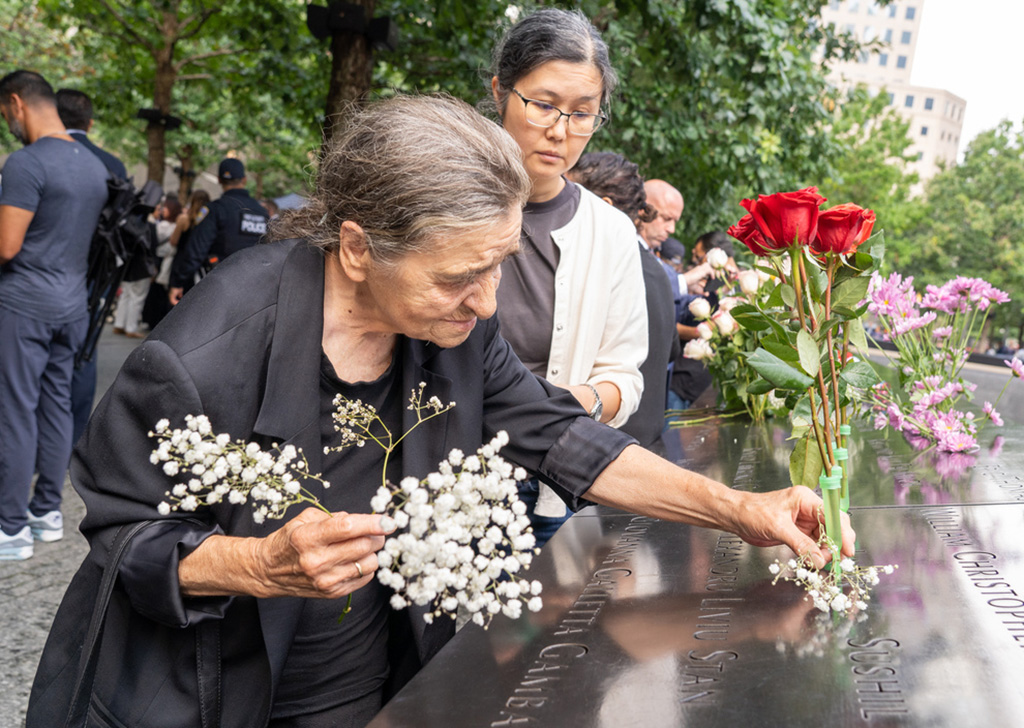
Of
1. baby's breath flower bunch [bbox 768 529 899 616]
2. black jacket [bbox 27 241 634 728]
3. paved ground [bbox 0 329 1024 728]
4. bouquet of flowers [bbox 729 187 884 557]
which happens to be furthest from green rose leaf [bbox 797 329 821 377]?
paved ground [bbox 0 329 1024 728]

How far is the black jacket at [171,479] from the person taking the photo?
62.8 inches

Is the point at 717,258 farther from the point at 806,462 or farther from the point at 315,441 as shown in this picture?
the point at 315,441

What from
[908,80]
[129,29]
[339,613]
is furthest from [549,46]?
[908,80]

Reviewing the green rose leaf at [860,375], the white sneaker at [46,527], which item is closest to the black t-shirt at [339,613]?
the green rose leaf at [860,375]

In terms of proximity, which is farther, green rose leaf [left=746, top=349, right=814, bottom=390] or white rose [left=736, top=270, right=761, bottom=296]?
white rose [left=736, top=270, right=761, bottom=296]

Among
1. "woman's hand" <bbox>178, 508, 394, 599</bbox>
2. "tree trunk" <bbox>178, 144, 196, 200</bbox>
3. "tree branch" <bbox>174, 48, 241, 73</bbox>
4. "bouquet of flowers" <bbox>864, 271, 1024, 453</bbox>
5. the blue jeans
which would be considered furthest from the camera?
"tree trunk" <bbox>178, 144, 196, 200</bbox>

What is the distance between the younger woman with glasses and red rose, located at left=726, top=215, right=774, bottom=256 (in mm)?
755

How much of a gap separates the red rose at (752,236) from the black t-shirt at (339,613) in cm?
77

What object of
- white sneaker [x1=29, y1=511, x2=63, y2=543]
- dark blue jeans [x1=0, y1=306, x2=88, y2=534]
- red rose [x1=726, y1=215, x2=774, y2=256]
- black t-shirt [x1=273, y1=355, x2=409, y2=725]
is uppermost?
red rose [x1=726, y1=215, x2=774, y2=256]

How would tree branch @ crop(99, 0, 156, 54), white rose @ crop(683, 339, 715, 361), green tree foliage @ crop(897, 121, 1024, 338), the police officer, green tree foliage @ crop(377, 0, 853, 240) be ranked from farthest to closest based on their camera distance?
green tree foliage @ crop(897, 121, 1024, 338)
tree branch @ crop(99, 0, 156, 54)
the police officer
green tree foliage @ crop(377, 0, 853, 240)
white rose @ crop(683, 339, 715, 361)

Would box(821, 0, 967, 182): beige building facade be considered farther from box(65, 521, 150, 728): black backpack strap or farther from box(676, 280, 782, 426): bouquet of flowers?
box(65, 521, 150, 728): black backpack strap

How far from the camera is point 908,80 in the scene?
103688mm

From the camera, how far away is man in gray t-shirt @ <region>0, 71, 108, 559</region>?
183 inches

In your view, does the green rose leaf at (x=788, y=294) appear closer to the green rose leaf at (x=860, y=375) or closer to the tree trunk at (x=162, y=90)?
the green rose leaf at (x=860, y=375)
